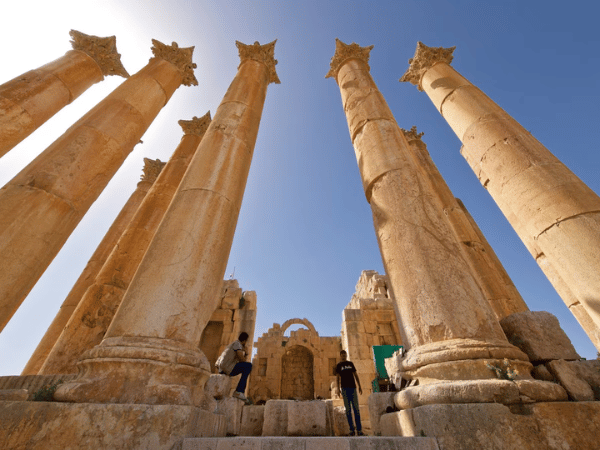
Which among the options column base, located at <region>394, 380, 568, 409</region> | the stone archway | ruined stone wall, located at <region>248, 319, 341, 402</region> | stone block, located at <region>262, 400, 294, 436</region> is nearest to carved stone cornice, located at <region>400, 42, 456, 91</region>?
column base, located at <region>394, 380, 568, 409</region>

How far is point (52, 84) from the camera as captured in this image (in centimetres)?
716

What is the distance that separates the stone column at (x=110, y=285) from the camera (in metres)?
7.69

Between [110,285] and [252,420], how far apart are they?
6140 mm

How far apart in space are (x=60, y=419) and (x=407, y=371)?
406 cm

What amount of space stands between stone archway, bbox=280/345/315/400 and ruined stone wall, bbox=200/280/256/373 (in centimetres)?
656

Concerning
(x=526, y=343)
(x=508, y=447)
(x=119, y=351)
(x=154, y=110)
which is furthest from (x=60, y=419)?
(x=154, y=110)

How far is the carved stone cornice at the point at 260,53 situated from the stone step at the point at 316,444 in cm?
1083

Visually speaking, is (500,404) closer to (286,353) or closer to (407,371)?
(407,371)

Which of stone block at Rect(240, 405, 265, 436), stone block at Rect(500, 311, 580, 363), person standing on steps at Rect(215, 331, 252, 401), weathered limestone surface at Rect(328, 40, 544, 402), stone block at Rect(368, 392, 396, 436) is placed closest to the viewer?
weathered limestone surface at Rect(328, 40, 544, 402)

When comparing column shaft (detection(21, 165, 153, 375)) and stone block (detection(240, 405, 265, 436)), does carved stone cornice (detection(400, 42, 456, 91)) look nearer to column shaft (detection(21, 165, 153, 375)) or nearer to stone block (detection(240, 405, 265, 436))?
stone block (detection(240, 405, 265, 436))

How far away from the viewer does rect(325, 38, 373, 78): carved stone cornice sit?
10.2 metres

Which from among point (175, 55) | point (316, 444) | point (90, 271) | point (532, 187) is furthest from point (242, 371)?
point (175, 55)

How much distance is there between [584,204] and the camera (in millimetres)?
4668

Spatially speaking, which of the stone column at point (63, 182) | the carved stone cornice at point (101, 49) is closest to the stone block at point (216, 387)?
the stone column at point (63, 182)
